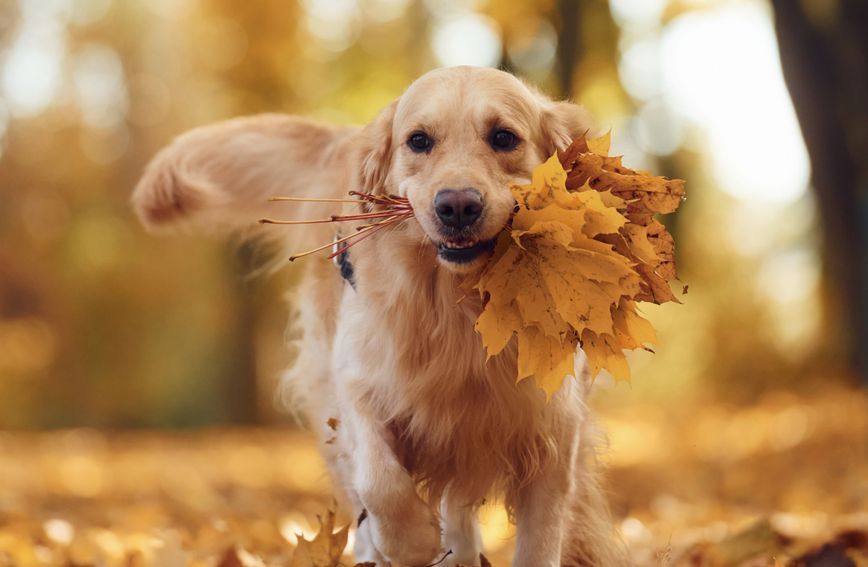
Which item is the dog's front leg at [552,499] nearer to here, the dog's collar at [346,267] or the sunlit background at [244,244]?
the dog's collar at [346,267]

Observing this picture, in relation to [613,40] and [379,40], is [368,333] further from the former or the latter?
[379,40]

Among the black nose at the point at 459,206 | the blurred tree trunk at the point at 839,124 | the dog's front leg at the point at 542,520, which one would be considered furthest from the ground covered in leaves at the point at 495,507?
the black nose at the point at 459,206

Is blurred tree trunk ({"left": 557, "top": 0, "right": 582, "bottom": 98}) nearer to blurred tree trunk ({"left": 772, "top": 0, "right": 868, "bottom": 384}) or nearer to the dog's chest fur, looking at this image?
blurred tree trunk ({"left": 772, "top": 0, "right": 868, "bottom": 384})

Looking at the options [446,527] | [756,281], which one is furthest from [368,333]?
[756,281]

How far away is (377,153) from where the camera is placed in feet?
10.4

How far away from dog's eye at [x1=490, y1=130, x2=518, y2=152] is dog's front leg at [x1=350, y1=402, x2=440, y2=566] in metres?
0.95

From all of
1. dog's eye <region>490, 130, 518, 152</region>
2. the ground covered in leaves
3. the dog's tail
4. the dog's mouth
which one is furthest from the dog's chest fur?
the dog's tail

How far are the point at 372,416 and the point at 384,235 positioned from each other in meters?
0.56

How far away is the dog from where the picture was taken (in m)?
2.75

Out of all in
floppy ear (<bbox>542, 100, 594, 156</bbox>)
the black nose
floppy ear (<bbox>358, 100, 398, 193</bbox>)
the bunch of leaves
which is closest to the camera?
the bunch of leaves

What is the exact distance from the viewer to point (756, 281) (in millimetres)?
16438

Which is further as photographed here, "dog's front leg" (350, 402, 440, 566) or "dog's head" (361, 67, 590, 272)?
"dog's front leg" (350, 402, 440, 566)

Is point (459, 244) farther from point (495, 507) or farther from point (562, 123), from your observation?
point (495, 507)

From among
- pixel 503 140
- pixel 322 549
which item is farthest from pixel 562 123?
pixel 322 549
